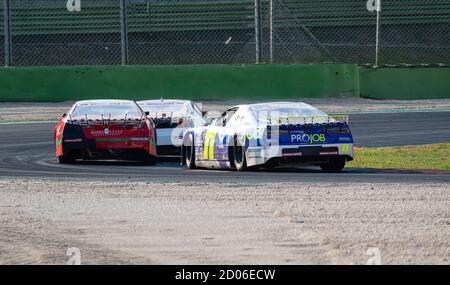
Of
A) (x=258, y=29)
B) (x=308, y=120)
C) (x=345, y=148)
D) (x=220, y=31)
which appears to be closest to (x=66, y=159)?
(x=308, y=120)

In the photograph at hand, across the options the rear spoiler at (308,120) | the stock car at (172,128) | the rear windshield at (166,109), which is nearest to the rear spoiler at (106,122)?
the stock car at (172,128)

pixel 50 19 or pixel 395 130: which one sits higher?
pixel 50 19

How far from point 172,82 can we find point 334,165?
39.7ft

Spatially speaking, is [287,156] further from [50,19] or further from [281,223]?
[50,19]

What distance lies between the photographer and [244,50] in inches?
1155

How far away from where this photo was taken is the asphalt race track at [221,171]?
15227 millimetres

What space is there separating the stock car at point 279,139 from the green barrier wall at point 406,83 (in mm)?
12768

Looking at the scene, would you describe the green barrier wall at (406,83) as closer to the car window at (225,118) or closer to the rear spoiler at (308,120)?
the car window at (225,118)

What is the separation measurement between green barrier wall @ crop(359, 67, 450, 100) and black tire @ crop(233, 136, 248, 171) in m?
13.1

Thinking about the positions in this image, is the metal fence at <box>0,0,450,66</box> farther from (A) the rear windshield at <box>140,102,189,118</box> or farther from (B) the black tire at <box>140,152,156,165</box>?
(B) the black tire at <box>140,152,156,165</box>

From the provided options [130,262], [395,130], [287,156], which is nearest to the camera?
[130,262]

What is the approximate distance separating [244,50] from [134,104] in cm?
1037

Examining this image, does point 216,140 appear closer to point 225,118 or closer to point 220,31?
point 225,118

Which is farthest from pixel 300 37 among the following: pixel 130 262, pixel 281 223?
pixel 130 262
